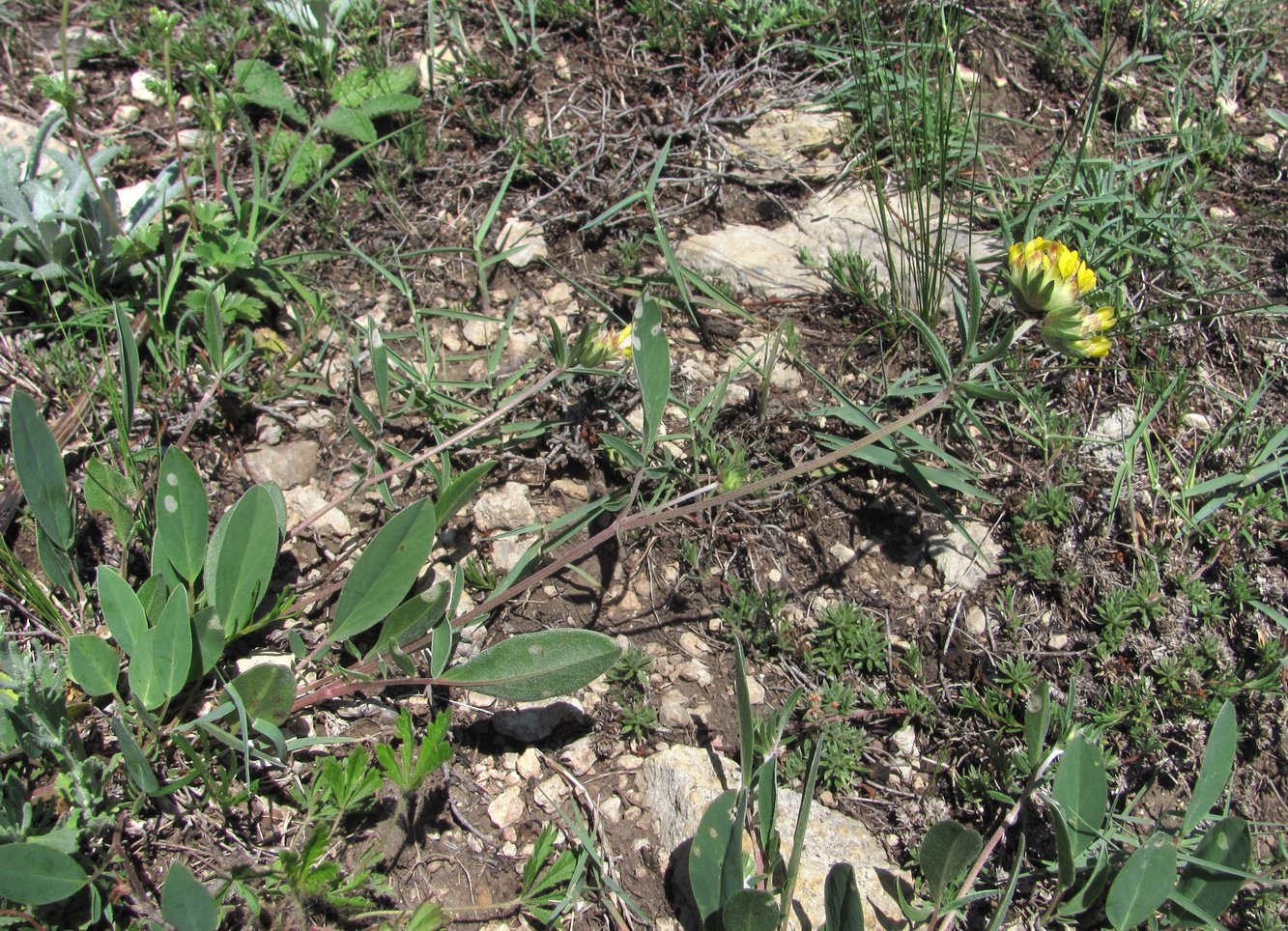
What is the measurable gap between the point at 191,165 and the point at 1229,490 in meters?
2.92

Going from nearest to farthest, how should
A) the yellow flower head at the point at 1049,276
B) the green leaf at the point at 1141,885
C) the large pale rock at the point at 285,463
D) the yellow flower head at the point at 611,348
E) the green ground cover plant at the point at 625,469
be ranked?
the green leaf at the point at 1141,885
the green ground cover plant at the point at 625,469
the yellow flower head at the point at 1049,276
the yellow flower head at the point at 611,348
the large pale rock at the point at 285,463

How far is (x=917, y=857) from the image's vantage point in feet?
6.14

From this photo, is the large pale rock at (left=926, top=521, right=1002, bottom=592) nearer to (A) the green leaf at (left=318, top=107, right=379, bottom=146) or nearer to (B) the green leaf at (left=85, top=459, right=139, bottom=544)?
(B) the green leaf at (left=85, top=459, right=139, bottom=544)

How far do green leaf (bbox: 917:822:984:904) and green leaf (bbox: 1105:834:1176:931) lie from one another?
25 cm

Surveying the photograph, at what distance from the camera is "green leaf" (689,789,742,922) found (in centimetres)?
173

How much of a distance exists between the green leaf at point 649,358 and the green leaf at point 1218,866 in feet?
4.31

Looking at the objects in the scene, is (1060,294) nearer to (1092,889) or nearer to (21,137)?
(1092,889)

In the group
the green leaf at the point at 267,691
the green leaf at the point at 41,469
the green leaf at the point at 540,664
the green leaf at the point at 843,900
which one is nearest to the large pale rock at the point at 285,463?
the green leaf at the point at 41,469

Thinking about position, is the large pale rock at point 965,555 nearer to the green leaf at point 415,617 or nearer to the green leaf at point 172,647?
the green leaf at point 415,617

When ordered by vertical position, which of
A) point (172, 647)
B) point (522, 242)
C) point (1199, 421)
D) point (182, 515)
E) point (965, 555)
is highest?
point (522, 242)

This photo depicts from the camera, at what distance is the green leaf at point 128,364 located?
2.14 metres

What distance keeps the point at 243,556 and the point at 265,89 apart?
5.61ft

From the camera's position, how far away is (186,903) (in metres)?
1.55

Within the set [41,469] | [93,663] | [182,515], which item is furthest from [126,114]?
[93,663]
